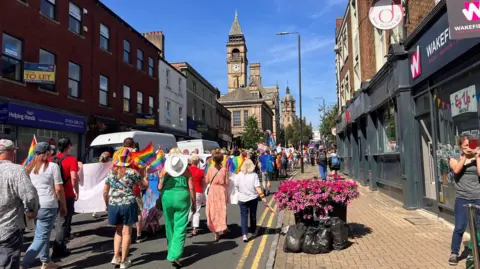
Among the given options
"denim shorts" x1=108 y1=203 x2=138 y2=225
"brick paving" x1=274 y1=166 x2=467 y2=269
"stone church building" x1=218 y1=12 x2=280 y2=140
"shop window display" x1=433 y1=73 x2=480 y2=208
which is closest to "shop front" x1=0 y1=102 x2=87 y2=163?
"denim shorts" x1=108 y1=203 x2=138 y2=225

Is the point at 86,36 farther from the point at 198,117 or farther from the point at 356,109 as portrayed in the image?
the point at 198,117

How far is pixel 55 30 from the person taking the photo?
16969 mm

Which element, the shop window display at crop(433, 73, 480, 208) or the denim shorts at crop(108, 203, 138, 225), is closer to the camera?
the denim shorts at crop(108, 203, 138, 225)

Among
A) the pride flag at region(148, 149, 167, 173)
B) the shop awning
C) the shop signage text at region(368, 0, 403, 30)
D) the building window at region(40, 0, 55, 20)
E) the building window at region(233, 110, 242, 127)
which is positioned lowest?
the pride flag at region(148, 149, 167, 173)

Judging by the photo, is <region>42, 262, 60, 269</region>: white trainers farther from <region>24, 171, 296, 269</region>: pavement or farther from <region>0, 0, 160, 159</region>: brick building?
<region>0, 0, 160, 159</region>: brick building

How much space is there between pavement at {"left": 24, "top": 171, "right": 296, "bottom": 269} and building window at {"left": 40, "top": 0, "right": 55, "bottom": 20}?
1132cm

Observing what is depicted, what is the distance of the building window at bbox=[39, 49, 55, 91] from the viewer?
1616cm

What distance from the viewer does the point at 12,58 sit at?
47.5 feet

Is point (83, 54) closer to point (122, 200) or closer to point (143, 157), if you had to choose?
point (143, 157)

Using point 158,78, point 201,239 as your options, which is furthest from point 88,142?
point 201,239

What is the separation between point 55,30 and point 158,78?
12521 mm

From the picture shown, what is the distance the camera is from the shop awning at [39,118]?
538 inches

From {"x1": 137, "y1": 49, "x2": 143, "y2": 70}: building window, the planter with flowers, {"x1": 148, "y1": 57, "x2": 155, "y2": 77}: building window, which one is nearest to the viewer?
the planter with flowers

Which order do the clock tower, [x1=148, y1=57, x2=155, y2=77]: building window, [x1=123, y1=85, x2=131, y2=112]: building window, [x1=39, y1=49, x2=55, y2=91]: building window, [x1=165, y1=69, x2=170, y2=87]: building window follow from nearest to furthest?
[x1=39, y1=49, x2=55, y2=91]: building window, [x1=123, y1=85, x2=131, y2=112]: building window, [x1=148, y1=57, x2=155, y2=77]: building window, [x1=165, y1=69, x2=170, y2=87]: building window, the clock tower
